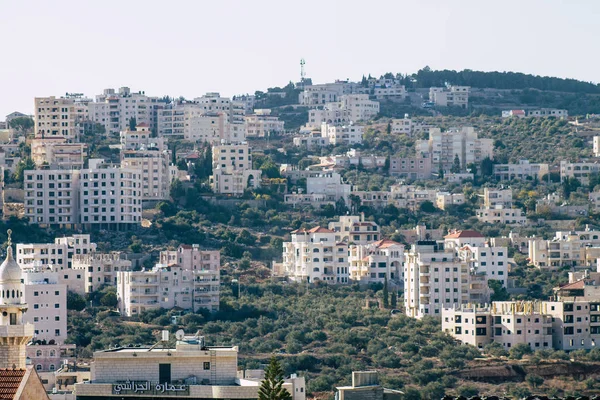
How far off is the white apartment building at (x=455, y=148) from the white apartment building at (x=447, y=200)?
15740 millimetres

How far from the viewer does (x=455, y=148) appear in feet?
485

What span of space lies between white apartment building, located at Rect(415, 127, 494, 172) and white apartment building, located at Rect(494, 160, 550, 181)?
327 cm

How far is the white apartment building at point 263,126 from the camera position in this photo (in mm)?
161750

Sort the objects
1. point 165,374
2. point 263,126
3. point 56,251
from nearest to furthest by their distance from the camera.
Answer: point 165,374 → point 56,251 → point 263,126

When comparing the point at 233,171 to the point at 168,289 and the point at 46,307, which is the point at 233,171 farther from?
the point at 46,307

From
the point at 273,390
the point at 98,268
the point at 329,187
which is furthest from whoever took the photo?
the point at 329,187

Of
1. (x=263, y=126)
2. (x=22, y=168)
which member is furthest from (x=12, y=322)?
(x=263, y=126)

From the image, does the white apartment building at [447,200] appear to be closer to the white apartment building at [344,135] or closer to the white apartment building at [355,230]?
the white apartment building at [355,230]

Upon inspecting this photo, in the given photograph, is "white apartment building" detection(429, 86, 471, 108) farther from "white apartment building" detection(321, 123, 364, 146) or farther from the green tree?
the green tree

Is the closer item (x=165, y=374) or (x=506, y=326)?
(x=165, y=374)

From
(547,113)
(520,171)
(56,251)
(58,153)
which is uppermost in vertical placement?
(547,113)

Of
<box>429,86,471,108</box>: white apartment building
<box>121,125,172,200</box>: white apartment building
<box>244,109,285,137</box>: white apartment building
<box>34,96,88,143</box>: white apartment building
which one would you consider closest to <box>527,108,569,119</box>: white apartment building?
<box>429,86,471,108</box>: white apartment building

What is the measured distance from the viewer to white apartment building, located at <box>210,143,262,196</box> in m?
128

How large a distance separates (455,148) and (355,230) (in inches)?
1224
